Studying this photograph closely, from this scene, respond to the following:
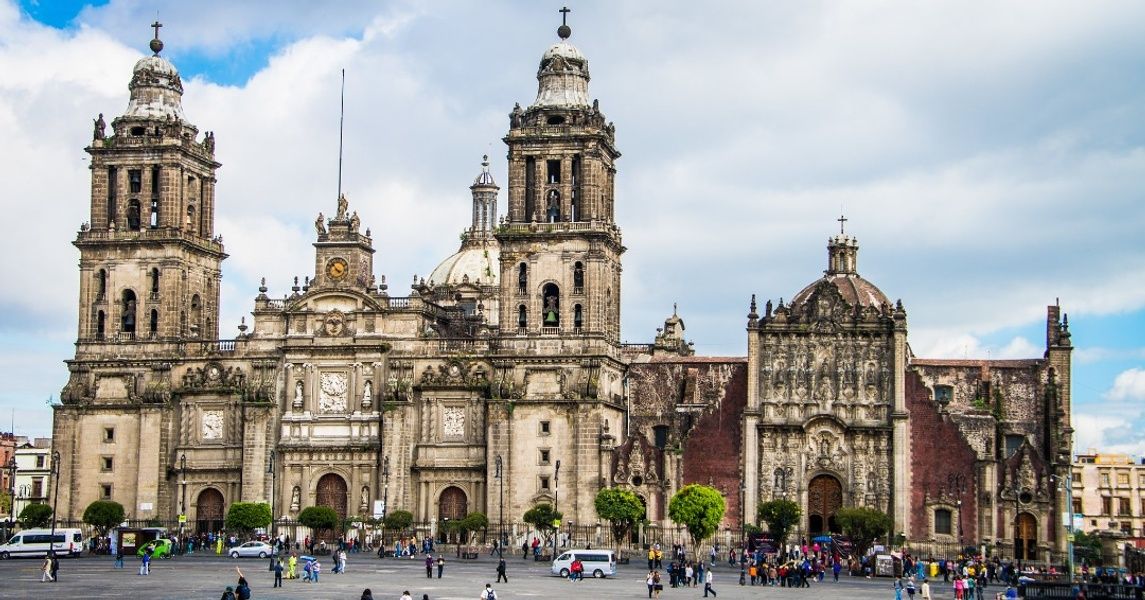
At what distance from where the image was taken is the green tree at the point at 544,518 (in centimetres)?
9050

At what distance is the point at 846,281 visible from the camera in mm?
96938

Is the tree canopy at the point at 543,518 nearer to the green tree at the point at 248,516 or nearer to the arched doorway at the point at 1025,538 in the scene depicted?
the green tree at the point at 248,516

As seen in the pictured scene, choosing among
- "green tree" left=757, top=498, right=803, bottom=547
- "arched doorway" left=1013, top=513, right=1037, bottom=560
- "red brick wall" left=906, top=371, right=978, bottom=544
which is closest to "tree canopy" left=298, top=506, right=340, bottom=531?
"green tree" left=757, top=498, right=803, bottom=547

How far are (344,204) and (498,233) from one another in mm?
9461

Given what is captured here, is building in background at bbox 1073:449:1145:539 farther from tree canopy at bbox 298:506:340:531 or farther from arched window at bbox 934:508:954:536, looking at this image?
tree canopy at bbox 298:506:340:531

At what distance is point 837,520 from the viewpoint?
89.6m

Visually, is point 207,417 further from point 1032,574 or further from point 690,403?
point 1032,574

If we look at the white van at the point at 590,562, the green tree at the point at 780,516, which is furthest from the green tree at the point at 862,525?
the white van at the point at 590,562

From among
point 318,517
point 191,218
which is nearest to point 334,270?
point 191,218

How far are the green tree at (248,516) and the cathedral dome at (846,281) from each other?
28.2m

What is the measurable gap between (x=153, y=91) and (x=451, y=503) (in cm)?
2838

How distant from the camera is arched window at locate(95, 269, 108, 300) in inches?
4021

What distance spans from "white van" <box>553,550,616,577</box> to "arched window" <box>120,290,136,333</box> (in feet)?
122

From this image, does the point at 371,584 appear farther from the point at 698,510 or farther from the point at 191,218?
the point at 191,218
